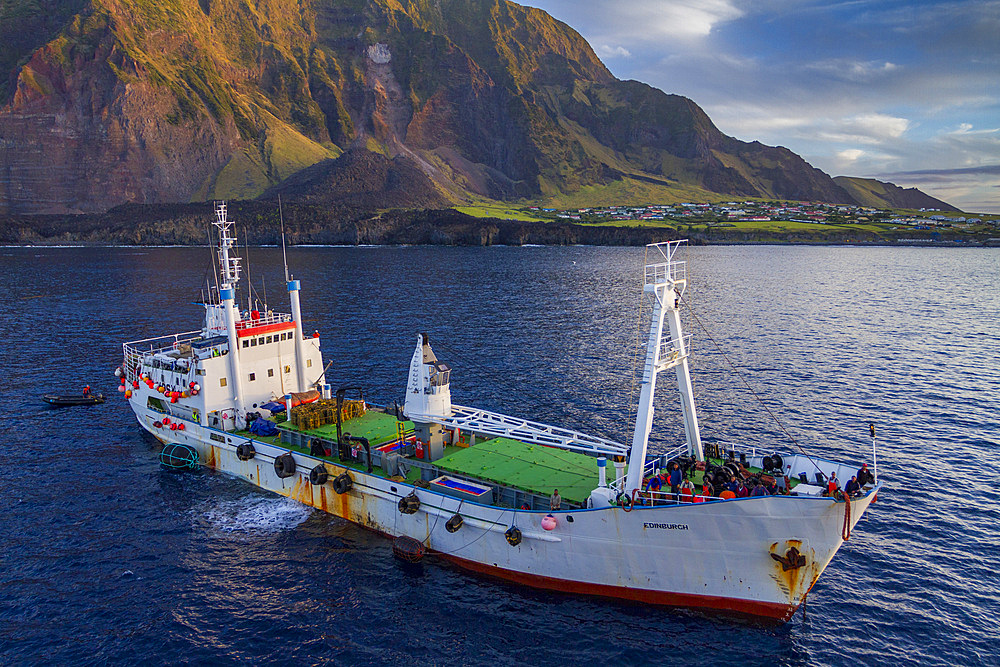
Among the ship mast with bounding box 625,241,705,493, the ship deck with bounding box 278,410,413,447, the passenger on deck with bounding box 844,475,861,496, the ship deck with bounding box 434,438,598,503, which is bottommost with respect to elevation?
the ship deck with bounding box 434,438,598,503

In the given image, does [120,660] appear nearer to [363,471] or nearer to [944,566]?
[363,471]

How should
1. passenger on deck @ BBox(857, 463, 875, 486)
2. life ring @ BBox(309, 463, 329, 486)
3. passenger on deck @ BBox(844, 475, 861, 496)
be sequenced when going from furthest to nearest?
life ring @ BBox(309, 463, 329, 486)
passenger on deck @ BBox(857, 463, 875, 486)
passenger on deck @ BBox(844, 475, 861, 496)

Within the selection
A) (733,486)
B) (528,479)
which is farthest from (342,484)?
(733,486)

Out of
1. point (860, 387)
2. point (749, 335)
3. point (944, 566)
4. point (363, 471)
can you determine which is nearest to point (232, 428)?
point (363, 471)

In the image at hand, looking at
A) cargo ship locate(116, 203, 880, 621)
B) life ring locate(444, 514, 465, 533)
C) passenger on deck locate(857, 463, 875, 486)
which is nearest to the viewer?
cargo ship locate(116, 203, 880, 621)

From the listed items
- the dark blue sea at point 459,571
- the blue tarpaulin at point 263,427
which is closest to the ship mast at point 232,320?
the blue tarpaulin at point 263,427

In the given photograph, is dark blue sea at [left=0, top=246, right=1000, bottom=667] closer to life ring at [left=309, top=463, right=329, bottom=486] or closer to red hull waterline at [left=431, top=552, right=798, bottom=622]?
red hull waterline at [left=431, top=552, right=798, bottom=622]

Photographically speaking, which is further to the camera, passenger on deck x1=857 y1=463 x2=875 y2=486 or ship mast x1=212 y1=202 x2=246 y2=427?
ship mast x1=212 y1=202 x2=246 y2=427

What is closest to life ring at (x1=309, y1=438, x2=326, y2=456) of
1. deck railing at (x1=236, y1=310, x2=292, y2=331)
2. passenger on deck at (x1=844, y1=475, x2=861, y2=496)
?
deck railing at (x1=236, y1=310, x2=292, y2=331)

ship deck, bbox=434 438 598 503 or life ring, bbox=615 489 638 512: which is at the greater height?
life ring, bbox=615 489 638 512
